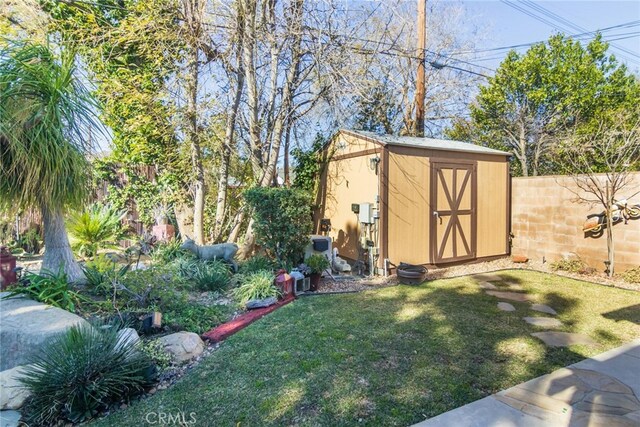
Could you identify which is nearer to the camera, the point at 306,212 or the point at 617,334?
the point at 617,334

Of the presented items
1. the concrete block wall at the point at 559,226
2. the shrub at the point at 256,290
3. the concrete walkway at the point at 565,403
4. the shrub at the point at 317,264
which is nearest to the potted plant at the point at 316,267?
the shrub at the point at 317,264

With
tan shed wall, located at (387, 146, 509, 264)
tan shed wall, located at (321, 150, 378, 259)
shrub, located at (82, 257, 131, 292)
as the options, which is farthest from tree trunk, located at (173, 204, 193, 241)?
tan shed wall, located at (387, 146, 509, 264)

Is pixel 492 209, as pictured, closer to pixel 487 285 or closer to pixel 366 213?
pixel 487 285

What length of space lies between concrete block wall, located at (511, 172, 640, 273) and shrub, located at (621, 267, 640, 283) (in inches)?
5.9

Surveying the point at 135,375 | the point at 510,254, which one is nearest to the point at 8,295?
the point at 135,375

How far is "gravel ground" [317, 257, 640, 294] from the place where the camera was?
→ 215 inches

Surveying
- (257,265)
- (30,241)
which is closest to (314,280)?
(257,265)

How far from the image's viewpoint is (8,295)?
3658mm

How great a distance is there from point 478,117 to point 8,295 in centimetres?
1108

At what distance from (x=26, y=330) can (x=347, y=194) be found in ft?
17.6

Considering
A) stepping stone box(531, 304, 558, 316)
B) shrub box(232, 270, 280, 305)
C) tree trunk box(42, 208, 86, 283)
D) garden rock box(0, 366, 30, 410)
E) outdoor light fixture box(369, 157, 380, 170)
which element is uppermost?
outdoor light fixture box(369, 157, 380, 170)

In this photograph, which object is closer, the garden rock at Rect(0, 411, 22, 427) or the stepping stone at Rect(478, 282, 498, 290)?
the garden rock at Rect(0, 411, 22, 427)

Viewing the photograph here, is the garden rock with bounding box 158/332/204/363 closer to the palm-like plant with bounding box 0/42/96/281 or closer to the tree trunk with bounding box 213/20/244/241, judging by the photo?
the palm-like plant with bounding box 0/42/96/281

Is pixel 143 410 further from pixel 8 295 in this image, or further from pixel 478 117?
pixel 478 117
